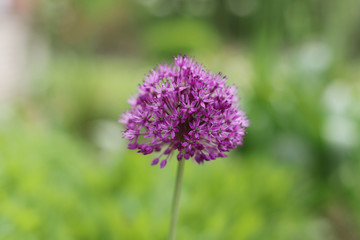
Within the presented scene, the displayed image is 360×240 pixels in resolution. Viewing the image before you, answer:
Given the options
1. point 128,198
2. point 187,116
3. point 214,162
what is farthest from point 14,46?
point 187,116

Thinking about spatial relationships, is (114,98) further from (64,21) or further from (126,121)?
(126,121)

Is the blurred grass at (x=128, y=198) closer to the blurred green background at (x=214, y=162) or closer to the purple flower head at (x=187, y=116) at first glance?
the blurred green background at (x=214, y=162)

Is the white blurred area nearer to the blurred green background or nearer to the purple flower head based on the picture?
the blurred green background

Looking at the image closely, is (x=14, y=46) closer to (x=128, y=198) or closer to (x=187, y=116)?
(x=128, y=198)

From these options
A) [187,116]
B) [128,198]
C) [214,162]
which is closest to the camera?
[187,116]

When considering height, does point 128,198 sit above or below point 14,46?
below

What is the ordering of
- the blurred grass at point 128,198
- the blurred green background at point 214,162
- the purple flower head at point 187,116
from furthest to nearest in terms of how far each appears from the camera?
the blurred green background at point 214,162 < the blurred grass at point 128,198 < the purple flower head at point 187,116

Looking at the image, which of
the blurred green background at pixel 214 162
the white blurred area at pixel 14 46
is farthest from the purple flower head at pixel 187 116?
A: the white blurred area at pixel 14 46
